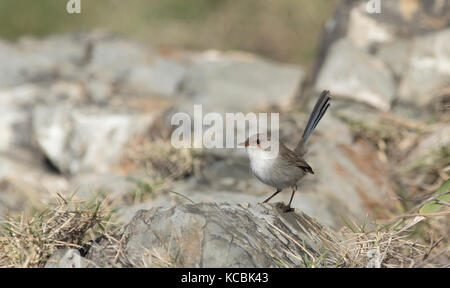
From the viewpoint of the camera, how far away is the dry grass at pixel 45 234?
3.31 meters

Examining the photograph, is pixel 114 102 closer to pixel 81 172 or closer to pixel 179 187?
pixel 81 172

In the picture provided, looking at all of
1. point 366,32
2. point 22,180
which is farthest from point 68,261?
point 366,32

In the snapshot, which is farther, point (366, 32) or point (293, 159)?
point (366, 32)

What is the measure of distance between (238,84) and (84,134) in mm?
2346

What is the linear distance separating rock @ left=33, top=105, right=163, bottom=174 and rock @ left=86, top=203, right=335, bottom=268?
4.23 metres

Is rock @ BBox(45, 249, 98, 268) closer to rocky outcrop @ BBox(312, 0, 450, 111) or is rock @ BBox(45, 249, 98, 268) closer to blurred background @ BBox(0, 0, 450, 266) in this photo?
blurred background @ BBox(0, 0, 450, 266)

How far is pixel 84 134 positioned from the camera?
7910 mm

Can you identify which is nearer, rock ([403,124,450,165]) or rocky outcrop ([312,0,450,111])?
rock ([403,124,450,165])

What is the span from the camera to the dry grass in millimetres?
3311

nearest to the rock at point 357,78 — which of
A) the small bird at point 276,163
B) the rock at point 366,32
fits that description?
the rock at point 366,32

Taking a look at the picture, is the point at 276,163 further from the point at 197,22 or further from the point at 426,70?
the point at 197,22

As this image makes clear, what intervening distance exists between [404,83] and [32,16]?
9301 millimetres

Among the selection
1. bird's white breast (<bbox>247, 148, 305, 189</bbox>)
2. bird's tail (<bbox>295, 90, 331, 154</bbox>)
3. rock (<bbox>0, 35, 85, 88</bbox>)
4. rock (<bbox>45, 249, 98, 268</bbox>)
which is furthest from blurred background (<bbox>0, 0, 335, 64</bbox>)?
rock (<bbox>45, 249, 98, 268</bbox>)

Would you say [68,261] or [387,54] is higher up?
[387,54]
